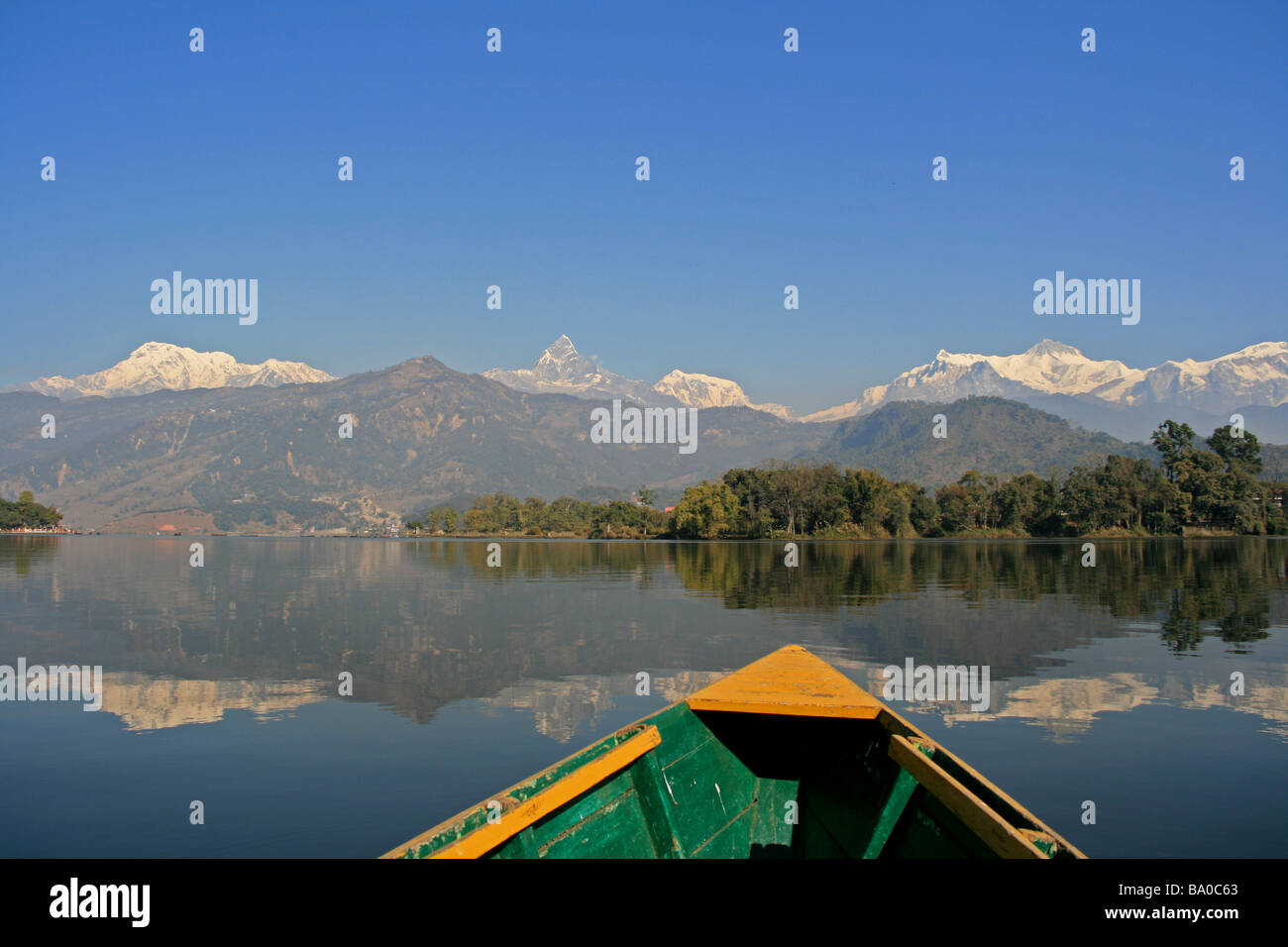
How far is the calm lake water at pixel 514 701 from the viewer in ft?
40.5

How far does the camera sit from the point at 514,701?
787 inches

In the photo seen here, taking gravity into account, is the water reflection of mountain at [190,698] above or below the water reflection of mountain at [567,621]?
above

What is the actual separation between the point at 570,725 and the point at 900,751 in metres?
10.4

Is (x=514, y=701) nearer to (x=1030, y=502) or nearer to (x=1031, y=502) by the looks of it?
(x=1030, y=502)

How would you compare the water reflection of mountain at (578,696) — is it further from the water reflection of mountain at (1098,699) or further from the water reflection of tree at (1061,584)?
the water reflection of tree at (1061,584)

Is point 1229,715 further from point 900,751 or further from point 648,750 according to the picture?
point 648,750

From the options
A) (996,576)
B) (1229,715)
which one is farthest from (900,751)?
(996,576)

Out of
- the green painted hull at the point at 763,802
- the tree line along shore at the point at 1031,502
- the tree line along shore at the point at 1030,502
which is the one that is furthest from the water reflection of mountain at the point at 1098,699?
the tree line along shore at the point at 1031,502

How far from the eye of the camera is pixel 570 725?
694 inches

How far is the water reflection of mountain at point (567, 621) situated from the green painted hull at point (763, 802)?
839cm

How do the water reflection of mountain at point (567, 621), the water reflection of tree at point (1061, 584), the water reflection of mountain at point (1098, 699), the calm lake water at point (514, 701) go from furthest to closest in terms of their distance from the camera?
the water reflection of tree at point (1061, 584), the water reflection of mountain at point (567, 621), the water reflection of mountain at point (1098, 699), the calm lake water at point (514, 701)

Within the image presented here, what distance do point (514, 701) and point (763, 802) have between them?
35.8ft

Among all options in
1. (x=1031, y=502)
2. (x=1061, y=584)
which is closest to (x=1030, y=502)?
(x=1031, y=502)

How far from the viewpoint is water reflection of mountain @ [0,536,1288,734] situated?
25031 millimetres
